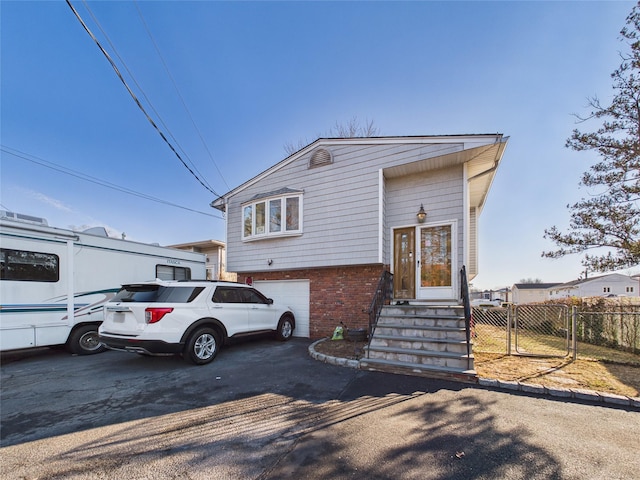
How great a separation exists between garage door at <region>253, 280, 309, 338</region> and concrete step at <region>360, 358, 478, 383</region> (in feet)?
12.7

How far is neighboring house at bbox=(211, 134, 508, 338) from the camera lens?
7137 millimetres

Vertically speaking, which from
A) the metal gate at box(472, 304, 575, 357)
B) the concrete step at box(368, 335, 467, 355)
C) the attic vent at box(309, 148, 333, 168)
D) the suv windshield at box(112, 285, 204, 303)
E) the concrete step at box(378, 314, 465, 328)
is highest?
the attic vent at box(309, 148, 333, 168)

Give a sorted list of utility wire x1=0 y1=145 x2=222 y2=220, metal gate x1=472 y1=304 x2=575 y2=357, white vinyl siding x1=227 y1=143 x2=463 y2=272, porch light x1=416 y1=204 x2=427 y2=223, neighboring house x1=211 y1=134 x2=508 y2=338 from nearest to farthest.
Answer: neighboring house x1=211 y1=134 x2=508 y2=338 → white vinyl siding x1=227 y1=143 x2=463 y2=272 → porch light x1=416 y1=204 x2=427 y2=223 → metal gate x1=472 y1=304 x2=575 y2=357 → utility wire x1=0 y1=145 x2=222 y2=220

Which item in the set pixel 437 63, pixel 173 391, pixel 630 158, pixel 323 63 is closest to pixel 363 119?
pixel 323 63

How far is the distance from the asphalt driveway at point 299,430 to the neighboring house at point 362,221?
3.42m

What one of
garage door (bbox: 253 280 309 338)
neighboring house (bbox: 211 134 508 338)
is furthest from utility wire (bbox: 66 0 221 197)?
garage door (bbox: 253 280 309 338)

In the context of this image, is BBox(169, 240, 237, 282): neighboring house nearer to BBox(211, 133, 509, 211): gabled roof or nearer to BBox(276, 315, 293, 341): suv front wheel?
BBox(276, 315, 293, 341): suv front wheel

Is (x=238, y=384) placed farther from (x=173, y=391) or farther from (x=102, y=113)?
(x=102, y=113)

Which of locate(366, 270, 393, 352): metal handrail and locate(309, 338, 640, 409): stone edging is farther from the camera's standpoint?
locate(366, 270, 393, 352): metal handrail

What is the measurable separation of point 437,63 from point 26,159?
15.1 m

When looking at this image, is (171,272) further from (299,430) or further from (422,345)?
(422,345)

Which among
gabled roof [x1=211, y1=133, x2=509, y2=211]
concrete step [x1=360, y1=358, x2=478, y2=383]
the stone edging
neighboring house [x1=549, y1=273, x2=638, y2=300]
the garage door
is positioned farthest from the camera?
Answer: neighboring house [x1=549, y1=273, x2=638, y2=300]

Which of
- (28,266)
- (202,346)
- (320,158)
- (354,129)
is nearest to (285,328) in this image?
(202,346)

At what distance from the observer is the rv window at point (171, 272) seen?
8.66 meters
